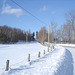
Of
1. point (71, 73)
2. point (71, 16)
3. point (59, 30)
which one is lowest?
point (71, 73)

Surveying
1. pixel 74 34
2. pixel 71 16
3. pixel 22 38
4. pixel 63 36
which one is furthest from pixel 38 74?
pixel 22 38

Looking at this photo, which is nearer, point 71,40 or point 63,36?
point 71,40

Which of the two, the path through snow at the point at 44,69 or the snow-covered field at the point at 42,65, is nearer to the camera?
the path through snow at the point at 44,69

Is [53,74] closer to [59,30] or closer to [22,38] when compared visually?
[59,30]

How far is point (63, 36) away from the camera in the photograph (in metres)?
60.2

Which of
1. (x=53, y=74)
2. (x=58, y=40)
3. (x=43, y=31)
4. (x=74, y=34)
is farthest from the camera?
(x=58, y=40)

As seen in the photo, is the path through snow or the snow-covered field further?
the snow-covered field

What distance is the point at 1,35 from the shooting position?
67.1 metres

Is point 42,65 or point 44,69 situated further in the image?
point 42,65

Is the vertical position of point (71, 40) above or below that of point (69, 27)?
below

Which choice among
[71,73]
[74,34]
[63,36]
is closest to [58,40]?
[63,36]

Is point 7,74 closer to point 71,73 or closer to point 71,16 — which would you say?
point 71,73

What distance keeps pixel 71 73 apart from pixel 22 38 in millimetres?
115573

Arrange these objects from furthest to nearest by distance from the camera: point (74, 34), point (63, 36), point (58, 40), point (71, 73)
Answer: point (58, 40)
point (63, 36)
point (74, 34)
point (71, 73)
